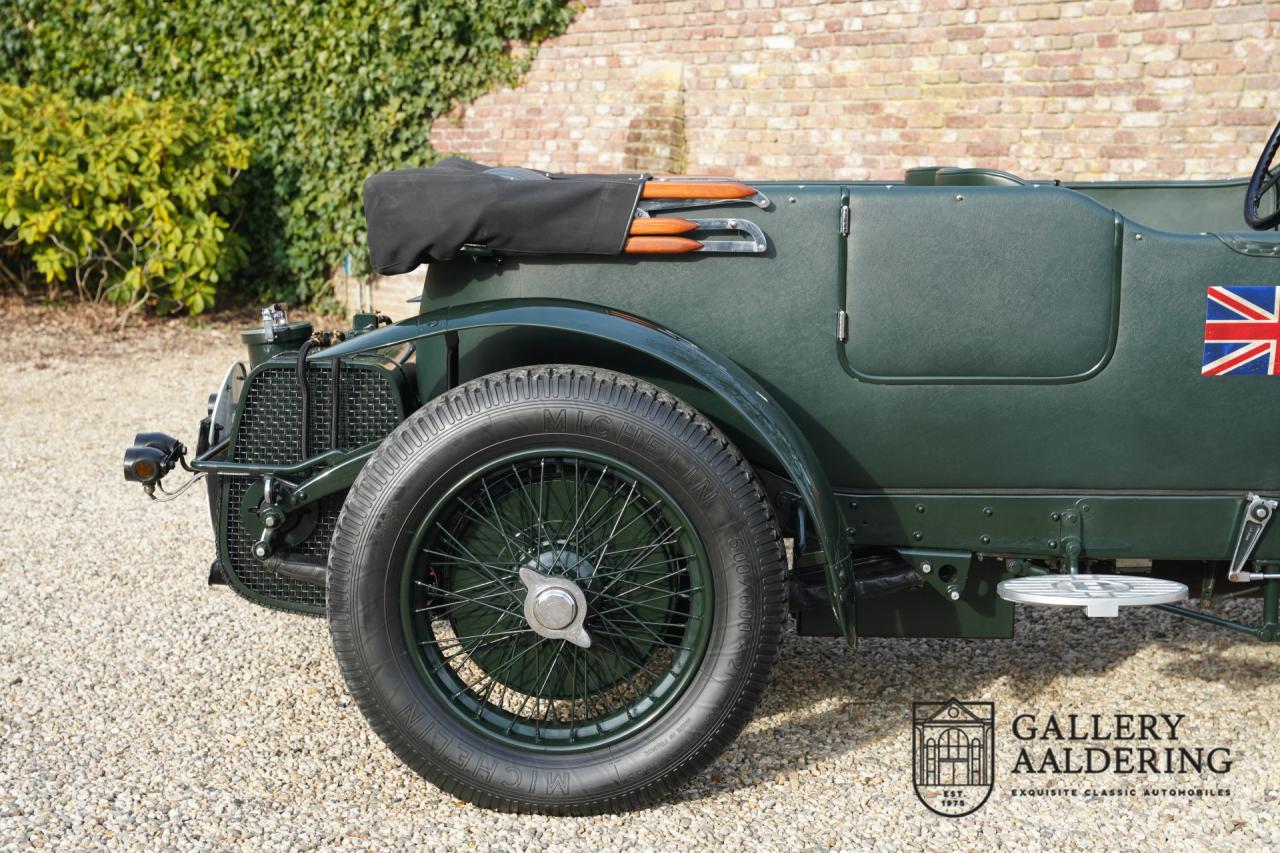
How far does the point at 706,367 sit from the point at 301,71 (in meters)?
6.96

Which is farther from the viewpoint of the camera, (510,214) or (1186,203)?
(1186,203)

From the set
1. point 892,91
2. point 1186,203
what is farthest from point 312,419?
point 892,91

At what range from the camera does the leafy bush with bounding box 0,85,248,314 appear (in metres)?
7.89

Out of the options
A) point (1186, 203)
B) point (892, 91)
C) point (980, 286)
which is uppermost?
point (892, 91)

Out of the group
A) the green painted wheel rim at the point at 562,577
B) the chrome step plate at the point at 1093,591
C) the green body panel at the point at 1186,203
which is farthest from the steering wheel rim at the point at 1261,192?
the green painted wheel rim at the point at 562,577

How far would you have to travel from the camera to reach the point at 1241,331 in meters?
2.48

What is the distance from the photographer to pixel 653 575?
257 cm

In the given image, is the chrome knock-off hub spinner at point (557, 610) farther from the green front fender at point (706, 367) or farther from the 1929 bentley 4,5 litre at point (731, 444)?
the green front fender at point (706, 367)

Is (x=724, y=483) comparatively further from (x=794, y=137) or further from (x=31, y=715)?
(x=794, y=137)

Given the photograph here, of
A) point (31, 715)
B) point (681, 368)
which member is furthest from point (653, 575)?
point (31, 715)

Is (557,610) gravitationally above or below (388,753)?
above

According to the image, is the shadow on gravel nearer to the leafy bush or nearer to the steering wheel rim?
the steering wheel rim

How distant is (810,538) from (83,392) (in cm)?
564

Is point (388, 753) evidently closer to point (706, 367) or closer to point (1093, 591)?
point (706, 367)
